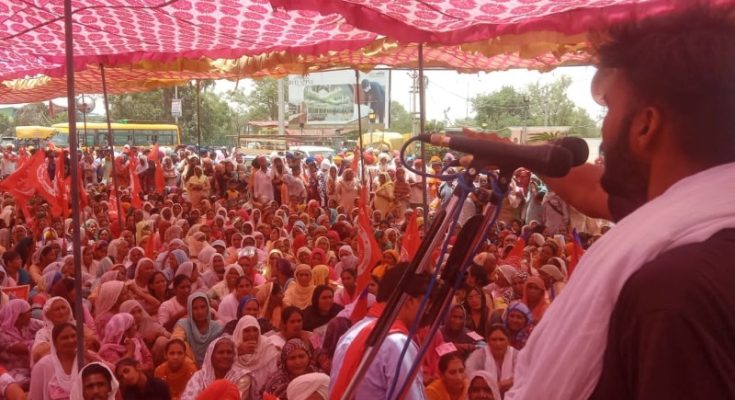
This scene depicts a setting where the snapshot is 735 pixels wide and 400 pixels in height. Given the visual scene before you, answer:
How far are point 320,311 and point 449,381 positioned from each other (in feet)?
5.97

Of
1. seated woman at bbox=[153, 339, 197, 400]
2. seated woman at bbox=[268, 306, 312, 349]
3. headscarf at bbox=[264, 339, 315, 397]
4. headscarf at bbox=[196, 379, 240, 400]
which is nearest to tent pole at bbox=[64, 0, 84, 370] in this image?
headscarf at bbox=[196, 379, 240, 400]

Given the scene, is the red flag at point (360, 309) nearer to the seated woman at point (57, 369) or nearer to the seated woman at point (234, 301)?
the seated woman at point (234, 301)

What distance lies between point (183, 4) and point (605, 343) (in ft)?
12.5

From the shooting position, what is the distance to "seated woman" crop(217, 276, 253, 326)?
571cm

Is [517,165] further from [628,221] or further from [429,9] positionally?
[429,9]

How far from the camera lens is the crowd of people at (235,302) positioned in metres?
3.92

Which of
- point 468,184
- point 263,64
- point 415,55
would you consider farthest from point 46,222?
point 468,184

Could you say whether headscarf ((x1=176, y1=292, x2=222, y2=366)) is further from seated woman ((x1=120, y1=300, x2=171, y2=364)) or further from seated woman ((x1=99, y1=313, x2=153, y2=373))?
seated woman ((x1=99, y1=313, x2=153, y2=373))

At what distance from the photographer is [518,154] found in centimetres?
109

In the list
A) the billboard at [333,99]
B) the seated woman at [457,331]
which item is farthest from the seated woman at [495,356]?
the billboard at [333,99]

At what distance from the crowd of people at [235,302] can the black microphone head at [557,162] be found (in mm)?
138

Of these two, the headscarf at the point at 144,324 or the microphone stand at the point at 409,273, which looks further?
the headscarf at the point at 144,324

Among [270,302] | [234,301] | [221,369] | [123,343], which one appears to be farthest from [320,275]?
[221,369]

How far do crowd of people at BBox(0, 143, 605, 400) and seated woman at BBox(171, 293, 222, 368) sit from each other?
0.01 metres
